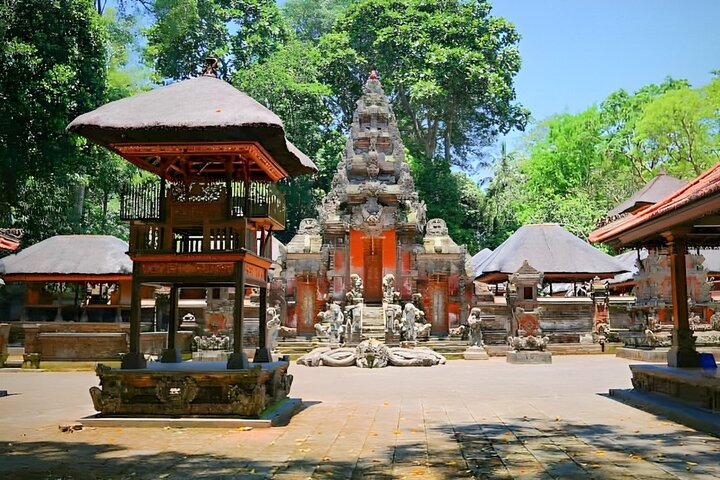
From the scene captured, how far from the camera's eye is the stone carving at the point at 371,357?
20516mm

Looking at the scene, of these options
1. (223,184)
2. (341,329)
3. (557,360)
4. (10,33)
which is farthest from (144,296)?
(223,184)

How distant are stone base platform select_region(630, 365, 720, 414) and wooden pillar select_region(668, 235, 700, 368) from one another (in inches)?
13.3

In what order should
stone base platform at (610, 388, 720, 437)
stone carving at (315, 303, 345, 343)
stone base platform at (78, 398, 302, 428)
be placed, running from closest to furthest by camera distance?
stone base platform at (610, 388, 720, 437) < stone base platform at (78, 398, 302, 428) < stone carving at (315, 303, 345, 343)

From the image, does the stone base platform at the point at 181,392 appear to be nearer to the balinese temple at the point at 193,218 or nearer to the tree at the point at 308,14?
the balinese temple at the point at 193,218

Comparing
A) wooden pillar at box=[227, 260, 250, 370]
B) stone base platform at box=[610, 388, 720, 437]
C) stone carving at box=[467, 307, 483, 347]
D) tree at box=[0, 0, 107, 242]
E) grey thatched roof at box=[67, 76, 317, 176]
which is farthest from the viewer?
stone carving at box=[467, 307, 483, 347]

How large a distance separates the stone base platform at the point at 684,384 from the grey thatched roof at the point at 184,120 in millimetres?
6515

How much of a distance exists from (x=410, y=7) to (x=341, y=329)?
2552cm

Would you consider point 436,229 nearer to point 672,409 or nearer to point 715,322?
point 715,322

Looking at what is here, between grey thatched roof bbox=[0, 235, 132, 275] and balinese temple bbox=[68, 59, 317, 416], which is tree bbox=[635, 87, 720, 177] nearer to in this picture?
grey thatched roof bbox=[0, 235, 132, 275]

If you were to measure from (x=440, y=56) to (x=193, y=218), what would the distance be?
33.6m

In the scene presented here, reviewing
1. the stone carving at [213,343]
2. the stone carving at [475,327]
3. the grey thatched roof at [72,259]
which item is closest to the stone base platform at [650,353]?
the stone carving at [475,327]

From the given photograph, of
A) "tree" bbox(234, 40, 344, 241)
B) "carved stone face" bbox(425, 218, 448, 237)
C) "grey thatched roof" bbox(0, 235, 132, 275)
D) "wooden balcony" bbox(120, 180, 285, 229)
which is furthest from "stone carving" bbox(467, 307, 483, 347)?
"tree" bbox(234, 40, 344, 241)

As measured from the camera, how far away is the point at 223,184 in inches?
409

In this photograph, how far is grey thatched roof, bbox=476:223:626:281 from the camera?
1150 inches
